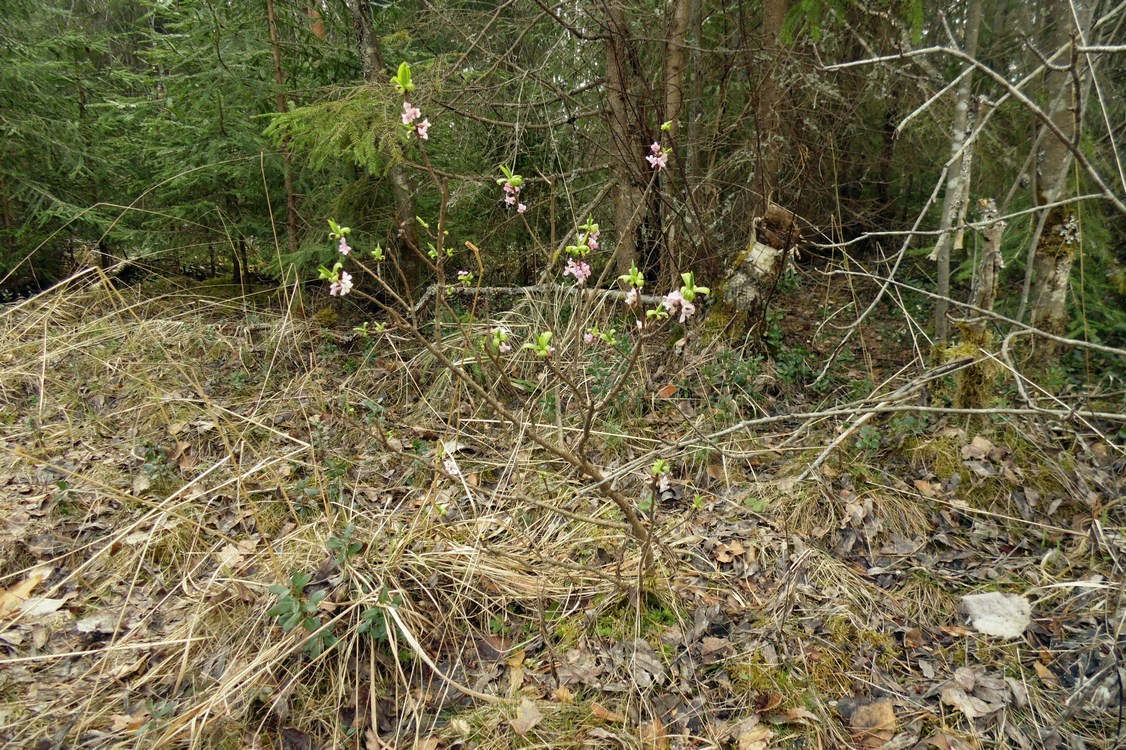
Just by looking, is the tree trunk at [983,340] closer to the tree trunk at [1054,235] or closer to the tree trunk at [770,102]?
the tree trunk at [1054,235]

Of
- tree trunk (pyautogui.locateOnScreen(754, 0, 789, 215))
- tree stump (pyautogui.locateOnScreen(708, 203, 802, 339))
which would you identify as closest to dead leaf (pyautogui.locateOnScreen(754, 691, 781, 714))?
tree stump (pyautogui.locateOnScreen(708, 203, 802, 339))

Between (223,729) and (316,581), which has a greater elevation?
(316,581)

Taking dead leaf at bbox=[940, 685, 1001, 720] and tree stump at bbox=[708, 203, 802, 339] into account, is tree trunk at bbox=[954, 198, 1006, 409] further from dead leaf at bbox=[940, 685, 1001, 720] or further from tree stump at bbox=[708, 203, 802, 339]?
dead leaf at bbox=[940, 685, 1001, 720]

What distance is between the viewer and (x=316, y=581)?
217cm

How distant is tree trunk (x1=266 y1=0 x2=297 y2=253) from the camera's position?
16.8 feet

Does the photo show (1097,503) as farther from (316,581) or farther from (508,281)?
(508,281)

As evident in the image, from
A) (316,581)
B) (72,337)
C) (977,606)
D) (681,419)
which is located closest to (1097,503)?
Result: (977,606)

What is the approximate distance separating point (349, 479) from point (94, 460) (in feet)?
5.05

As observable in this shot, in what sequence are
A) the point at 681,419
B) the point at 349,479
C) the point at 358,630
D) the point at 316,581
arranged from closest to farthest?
the point at 358,630, the point at 316,581, the point at 349,479, the point at 681,419

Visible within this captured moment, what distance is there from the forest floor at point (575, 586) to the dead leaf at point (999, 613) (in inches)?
0.4

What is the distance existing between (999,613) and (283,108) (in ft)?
19.9

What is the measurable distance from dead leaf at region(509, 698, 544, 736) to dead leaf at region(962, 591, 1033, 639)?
1609 millimetres

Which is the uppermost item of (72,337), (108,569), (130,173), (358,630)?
(130,173)

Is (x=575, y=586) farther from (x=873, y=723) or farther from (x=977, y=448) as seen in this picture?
(x=977, y=448)
